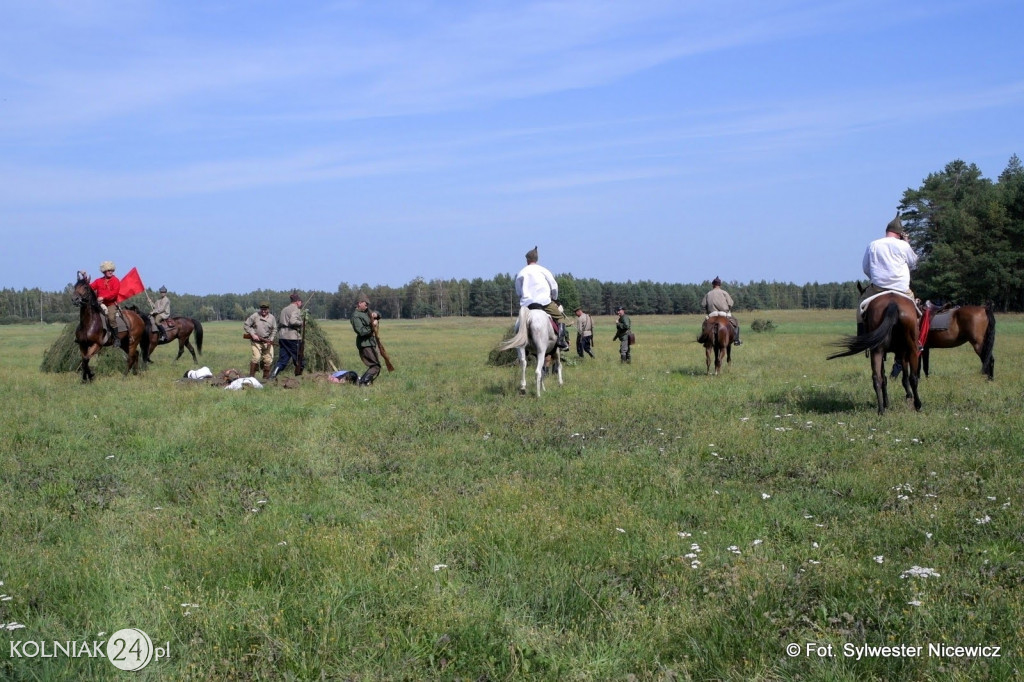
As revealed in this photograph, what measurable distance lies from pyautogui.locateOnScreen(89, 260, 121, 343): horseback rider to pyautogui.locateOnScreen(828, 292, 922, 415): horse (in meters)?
15.4

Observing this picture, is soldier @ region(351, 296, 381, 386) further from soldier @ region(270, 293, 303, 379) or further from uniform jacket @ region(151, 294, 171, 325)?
uniform jacket @ region(151, 294, 171, 325)

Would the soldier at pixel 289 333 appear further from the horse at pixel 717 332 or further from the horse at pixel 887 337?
the horse at pixel 887 337

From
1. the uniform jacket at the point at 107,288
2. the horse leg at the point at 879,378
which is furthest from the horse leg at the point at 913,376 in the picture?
the uniform jacket at the point at 107,288

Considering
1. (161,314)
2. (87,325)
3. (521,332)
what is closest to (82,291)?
(87,325)

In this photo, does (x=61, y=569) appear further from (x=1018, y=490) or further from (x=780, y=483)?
(x=1018, y=490)

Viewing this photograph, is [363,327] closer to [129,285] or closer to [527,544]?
[129,285]

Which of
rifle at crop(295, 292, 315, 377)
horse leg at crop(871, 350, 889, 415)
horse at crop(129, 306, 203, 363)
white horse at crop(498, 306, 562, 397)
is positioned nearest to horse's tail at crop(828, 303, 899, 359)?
horse leg at crop(871, 350, 889, 415)

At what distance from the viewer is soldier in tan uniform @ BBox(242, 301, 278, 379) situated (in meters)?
18.8

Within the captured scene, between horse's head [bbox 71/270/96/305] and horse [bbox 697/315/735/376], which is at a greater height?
horse's head [bbox 71/270/96/305]

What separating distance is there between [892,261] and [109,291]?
16.3 meters

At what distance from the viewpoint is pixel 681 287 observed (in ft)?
470

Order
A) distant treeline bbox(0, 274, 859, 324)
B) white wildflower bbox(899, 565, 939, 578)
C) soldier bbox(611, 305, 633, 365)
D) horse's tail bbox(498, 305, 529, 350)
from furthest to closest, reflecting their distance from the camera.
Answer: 1. distant treeline bbox(0, 274, 859, 324)
2. soldier bbox(611, 305, 633, 365)
3. horse's tail bbox(498, 305, 529, 350)
4. white wildflower bbox(899, 565, 939, 578)

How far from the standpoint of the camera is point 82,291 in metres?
17.1

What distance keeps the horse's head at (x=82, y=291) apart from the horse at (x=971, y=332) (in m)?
17.1
